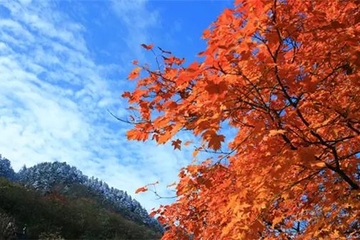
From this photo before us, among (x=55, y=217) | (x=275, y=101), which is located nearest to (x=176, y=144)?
(x=275, y=101)

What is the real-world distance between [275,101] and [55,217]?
1882 cm

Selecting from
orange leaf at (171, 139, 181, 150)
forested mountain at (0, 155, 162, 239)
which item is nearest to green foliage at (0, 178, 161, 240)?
forested mountain at (0, 155, 162, 239)

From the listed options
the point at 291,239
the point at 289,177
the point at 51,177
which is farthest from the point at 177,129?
the point at 51,177

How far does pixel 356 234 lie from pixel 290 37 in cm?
286

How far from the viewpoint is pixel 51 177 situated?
33.3m

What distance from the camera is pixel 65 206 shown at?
71.2 feet

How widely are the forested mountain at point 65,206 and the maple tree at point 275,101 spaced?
16.2 m

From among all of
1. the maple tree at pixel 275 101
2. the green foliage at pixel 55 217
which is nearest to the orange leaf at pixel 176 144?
the maple tree at pixel 275 101

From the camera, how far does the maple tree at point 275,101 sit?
2.96 metres

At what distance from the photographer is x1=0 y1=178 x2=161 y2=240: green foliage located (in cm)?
1870

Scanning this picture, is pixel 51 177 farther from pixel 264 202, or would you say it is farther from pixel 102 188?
pixel 264 202

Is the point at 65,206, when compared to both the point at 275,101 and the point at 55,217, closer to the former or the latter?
the point at 55,217

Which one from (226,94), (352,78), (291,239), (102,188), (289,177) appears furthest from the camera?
(102,188)

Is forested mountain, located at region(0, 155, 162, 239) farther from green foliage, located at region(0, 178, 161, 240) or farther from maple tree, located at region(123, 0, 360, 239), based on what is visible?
maple tree, located at region(123, 0, 360, 239)
